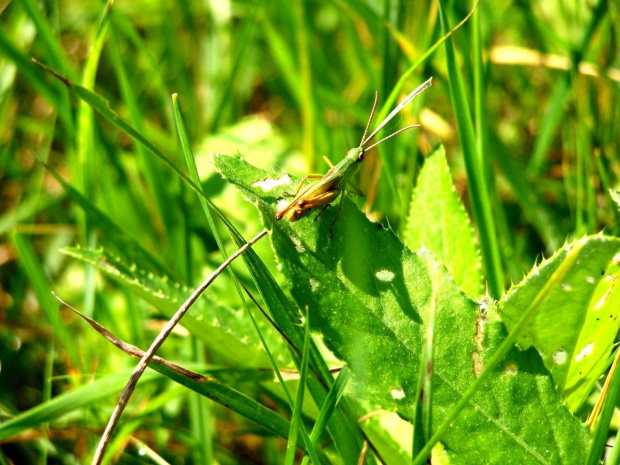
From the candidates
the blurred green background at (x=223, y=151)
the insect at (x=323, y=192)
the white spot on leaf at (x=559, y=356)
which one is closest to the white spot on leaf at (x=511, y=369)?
the white spot on leaf at (x=559, y=356)

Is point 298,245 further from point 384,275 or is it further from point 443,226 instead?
point 443,226

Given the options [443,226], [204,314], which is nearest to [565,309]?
[443,226]

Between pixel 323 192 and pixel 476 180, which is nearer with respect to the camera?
pixel 323 192

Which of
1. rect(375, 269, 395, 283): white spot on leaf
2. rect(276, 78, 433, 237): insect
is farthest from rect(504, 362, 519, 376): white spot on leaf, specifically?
rect(276, 78, 433, 237): insect

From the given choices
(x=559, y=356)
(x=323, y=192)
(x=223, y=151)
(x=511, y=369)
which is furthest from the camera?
(x=223, y=151)

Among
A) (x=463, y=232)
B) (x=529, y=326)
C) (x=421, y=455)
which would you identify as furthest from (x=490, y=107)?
(x=421, y=455)

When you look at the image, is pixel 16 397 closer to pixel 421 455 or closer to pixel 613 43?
pixel 421 455
